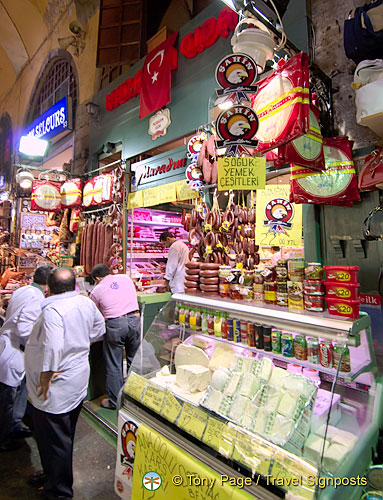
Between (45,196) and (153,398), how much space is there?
20.5 ft

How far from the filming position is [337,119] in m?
3.12

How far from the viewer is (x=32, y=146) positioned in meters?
8.77

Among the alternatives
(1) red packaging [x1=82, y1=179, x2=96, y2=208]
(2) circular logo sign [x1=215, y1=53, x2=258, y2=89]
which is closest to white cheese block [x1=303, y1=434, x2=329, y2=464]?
(2) circular logo sign [x1=215, y1=53, x2=258, y2=89]

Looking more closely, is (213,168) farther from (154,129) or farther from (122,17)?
(122,17)

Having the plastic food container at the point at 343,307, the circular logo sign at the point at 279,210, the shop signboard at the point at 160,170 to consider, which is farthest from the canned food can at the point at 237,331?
the shop signboard at the point at 160,170

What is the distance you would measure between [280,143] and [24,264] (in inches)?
330

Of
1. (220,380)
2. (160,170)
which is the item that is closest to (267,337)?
(220,380)

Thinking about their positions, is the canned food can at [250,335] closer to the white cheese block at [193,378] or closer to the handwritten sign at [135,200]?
the white cheese block at [193,378]

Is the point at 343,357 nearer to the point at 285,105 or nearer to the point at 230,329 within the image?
the point at 230,329

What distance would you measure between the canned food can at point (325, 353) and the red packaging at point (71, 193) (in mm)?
6562

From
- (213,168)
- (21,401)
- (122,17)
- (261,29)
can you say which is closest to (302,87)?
(261,29)

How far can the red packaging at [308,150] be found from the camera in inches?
99.0

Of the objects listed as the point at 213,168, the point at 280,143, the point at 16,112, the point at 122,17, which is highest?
the point at 16,112

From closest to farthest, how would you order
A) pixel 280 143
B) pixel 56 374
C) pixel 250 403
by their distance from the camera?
pixel 250 403 < pixel 280 143 < pixel 56 374
